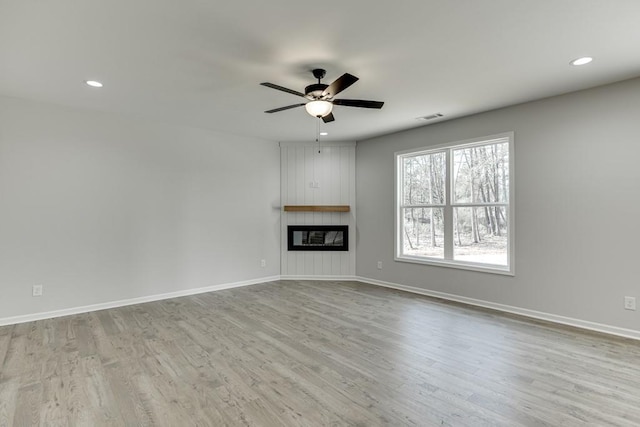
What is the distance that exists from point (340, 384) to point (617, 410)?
5.94 feet

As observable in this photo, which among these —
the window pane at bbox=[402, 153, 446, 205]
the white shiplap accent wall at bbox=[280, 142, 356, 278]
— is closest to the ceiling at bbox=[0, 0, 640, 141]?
the window pane at bbox=[402, 153, 446, 205]

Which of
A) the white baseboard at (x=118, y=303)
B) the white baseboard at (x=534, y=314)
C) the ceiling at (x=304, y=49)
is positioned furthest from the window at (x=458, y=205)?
the white baseboard at (x=118, y=303)

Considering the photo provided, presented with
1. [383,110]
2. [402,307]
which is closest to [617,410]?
[402,307]

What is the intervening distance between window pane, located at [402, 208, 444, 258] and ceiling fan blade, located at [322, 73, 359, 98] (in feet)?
9.68

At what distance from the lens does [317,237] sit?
20.1 feet

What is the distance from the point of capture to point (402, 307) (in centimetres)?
425

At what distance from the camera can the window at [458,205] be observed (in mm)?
4188

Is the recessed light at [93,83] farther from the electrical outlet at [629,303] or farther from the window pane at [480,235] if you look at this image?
the electrical outlet at [629,303]

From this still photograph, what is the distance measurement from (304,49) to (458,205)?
3.23 metres

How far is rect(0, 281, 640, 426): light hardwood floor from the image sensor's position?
1.99 metres

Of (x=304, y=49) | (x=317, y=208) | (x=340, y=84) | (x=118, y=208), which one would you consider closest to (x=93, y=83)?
(x=118, y=208)

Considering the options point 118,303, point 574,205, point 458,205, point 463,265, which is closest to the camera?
point 574,205

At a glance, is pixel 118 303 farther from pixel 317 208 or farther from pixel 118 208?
pixel 317 208

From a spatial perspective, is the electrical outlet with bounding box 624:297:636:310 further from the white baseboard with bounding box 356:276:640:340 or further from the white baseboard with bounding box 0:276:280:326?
the white baseboard with bounding box 0:276:280:326
